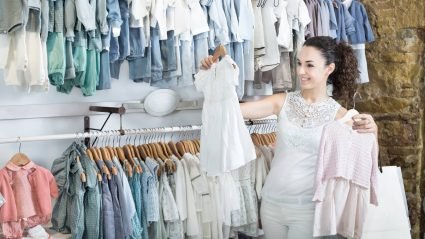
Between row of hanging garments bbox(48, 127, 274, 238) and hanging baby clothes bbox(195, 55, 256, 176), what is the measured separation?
398 millimetres

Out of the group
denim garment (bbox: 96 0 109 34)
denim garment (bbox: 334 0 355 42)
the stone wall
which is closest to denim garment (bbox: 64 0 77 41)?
denim garment (bbox: 96 0 109 34)

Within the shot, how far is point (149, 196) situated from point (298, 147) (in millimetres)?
927

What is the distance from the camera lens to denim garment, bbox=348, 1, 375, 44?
3.85 m

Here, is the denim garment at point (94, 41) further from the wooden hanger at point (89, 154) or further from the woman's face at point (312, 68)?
the woman's face at point (312, 68)

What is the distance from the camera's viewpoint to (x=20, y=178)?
2.65 metres

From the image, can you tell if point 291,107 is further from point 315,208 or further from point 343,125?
point 315,208

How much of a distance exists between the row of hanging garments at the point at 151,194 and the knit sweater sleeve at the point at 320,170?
696 mm

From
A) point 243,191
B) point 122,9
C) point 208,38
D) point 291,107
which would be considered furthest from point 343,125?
point 122,9

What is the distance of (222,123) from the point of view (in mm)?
2559

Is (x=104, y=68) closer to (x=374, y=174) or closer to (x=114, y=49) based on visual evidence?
(x=114, y=49)

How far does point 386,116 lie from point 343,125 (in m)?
1.66

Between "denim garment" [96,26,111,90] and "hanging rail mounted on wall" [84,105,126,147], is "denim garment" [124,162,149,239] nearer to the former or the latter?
"hanging rail mounted on wall" [84,105,126,147]

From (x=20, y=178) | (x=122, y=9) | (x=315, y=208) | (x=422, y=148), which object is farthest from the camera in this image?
(x=422, y=148)

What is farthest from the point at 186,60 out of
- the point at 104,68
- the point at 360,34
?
the point at 360,34
